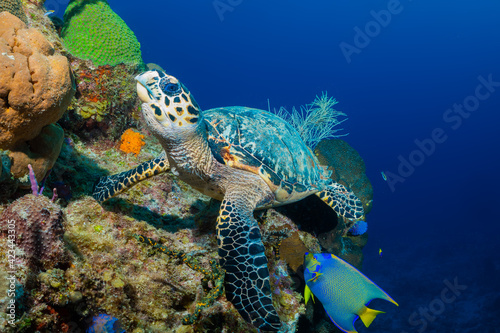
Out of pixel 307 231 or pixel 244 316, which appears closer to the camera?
pixel 244 316

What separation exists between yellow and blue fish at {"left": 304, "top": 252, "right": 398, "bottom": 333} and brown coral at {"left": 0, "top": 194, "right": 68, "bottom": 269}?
2167mm

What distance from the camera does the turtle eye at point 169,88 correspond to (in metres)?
2.71

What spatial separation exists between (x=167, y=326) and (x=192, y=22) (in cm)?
12694

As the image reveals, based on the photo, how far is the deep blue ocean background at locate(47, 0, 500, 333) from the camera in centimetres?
6094

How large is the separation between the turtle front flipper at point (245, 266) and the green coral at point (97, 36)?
399cm

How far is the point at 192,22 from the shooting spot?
364ft

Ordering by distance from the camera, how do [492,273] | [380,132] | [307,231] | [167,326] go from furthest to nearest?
[380,132], [492,273], [307,231], [167,326]

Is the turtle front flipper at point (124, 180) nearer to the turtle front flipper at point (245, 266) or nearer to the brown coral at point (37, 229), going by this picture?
the turtle front flipper at point (245, 266)

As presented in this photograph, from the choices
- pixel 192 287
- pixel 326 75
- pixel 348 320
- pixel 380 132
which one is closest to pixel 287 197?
pixel 348 320

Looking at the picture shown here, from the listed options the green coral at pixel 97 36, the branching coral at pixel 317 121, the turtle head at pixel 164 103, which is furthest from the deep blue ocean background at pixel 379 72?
the turtle head at pixel 164 103

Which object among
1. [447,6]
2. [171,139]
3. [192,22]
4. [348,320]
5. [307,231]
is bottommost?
[192,22]

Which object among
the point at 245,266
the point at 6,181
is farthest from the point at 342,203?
the point at 6,181

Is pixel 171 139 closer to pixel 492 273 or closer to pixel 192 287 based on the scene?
pixel 192 287

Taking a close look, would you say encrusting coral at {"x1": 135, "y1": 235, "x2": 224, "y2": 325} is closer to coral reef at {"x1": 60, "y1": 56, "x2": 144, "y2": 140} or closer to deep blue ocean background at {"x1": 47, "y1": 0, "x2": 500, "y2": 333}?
coral reef at {"x1": 60, "y1": 56, "x2": 144, "y2": 140}
